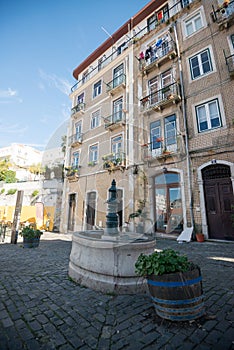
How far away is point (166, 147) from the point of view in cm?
929

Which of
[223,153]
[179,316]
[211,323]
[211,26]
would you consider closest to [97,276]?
[179,316]

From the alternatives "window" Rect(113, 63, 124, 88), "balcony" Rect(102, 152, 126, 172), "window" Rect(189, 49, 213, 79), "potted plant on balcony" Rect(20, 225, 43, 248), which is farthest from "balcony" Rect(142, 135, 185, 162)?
"potted plant on balcony" Rect(20, 225, 43, 248)

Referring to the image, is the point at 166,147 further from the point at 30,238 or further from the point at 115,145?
the point at 30,238

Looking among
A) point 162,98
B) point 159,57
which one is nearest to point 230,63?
point 162,98

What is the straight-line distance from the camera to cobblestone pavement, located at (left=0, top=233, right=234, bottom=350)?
164 centimetres

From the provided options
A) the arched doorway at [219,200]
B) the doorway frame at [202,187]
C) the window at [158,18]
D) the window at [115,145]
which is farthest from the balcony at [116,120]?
the window at [158,18]

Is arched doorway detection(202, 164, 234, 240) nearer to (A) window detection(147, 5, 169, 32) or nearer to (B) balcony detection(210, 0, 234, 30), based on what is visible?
(B) balcony detection(210, 0, 234, 30)

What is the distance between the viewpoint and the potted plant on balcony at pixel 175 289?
1.88 metres

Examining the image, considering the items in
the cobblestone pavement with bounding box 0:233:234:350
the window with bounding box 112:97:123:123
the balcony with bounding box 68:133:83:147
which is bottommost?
the cobblestone pavement with bounding box 0:233:234:350

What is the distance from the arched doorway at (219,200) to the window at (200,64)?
5.39 metres

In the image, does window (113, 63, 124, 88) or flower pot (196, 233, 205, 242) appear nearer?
flower pot (196, 233, 205, 242)

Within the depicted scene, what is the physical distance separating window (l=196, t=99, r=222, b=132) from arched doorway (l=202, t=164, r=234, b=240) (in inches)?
81.7

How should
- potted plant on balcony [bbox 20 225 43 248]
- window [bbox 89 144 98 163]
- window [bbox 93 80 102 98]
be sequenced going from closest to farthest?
1. potted plant on balcony [bbox 20 225 43 248]
2. window [bbox 89 144 98 163]
3. window [bbox 93 80 102 98]

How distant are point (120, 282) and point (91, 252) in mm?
689
